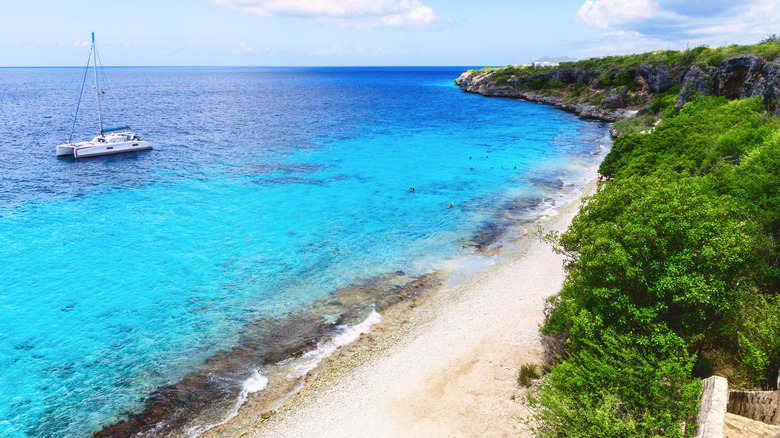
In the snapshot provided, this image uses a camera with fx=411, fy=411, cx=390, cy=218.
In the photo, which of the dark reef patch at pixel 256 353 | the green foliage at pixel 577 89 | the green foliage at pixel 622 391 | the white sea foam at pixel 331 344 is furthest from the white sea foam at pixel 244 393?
the green foliage at pixel 577 89

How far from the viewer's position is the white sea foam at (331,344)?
24.9 metres

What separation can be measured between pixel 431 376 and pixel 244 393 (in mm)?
10529

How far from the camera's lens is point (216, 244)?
138 feet

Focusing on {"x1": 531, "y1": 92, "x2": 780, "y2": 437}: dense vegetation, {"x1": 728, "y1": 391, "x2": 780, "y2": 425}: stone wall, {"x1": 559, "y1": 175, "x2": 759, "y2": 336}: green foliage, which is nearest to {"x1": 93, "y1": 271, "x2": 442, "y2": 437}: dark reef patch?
{"x1": 531, "y1": 92, "x2": 780, "y2": 437}: dense vegetation

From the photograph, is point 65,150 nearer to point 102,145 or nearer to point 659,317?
point 102,145

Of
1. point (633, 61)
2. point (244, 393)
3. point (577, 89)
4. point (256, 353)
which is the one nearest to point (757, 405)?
point (244, 393)

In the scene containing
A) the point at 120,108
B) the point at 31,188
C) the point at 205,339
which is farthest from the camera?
the point at 120,108

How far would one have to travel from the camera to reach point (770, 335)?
1575 cm

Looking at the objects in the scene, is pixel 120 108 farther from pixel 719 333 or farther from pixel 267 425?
pixel 719 333

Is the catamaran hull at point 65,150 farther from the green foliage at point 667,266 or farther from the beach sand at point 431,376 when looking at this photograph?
the green foliage at point 667,266

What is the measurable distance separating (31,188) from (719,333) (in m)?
76.4

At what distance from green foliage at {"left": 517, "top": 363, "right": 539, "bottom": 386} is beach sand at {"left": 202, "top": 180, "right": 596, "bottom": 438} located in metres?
0.43

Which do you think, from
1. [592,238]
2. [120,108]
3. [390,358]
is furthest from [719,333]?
[120,108]

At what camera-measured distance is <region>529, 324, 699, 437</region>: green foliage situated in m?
13.7
